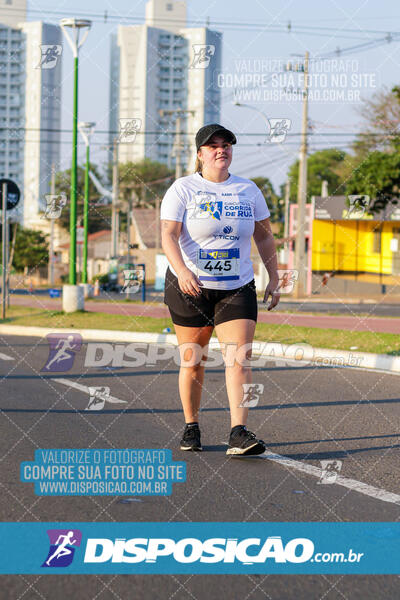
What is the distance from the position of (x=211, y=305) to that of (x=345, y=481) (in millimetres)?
1357

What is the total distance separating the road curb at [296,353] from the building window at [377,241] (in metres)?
29.8

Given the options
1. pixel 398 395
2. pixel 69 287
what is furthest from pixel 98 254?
pixel 398 395

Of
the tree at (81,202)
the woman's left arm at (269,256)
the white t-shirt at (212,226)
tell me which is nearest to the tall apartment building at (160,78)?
the tree at (81,202)

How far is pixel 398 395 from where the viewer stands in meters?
7.99

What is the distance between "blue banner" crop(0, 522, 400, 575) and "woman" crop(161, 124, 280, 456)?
1454 millimetres

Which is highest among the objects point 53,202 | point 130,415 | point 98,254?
point 53,202

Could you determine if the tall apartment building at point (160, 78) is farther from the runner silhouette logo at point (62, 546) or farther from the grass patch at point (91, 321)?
the runner silhouette logo at point (62, 546)

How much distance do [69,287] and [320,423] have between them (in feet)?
46.8

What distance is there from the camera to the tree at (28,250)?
70688 mm

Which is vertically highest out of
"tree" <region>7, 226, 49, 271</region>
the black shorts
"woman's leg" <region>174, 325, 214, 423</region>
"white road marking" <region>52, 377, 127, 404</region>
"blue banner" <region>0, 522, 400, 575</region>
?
the black shorts

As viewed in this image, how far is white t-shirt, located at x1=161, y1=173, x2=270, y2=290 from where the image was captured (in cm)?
521

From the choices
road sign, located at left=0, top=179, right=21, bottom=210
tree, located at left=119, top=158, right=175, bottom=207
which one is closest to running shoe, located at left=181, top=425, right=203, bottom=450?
road sign, located at left=0, top=179, right=21, bottom=210

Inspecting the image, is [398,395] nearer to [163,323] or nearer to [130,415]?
[130,415]

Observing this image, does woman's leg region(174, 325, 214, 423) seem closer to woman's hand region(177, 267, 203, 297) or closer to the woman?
the woman
